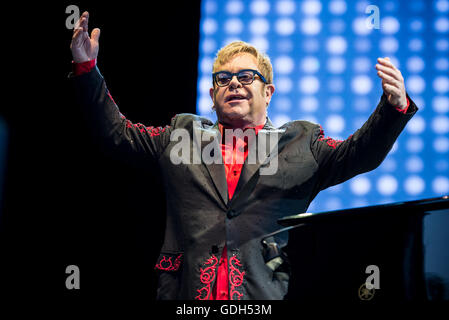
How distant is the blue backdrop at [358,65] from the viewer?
282cm

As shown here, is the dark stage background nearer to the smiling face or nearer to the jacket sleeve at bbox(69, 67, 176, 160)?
the jacket sleeve at bbox(69, 67, 176, 160)

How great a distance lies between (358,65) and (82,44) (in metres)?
1.64

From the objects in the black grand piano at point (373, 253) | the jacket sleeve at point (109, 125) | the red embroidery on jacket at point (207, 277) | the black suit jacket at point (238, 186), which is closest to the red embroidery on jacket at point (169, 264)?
the black suit jacket at point (238, 186)

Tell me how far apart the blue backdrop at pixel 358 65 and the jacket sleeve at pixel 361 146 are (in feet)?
2.44

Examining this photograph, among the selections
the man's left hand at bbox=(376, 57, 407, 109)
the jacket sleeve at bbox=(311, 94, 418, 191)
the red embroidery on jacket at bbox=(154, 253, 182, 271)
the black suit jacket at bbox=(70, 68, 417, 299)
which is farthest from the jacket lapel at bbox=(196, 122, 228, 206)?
the man's left hand at bbox=(376, 57, 407, 109)

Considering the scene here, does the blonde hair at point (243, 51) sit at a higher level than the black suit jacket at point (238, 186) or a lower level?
higher

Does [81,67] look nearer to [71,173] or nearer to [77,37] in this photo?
[77,37]

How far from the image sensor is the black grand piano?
4.42ft

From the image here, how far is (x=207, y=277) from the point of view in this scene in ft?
6.10

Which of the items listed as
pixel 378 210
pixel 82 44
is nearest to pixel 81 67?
pixel 82 44

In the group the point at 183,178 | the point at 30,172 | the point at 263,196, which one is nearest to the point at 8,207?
the point at 30,172

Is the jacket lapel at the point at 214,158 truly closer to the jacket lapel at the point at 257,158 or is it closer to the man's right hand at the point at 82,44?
the jacket lapel at the point at 257,158
